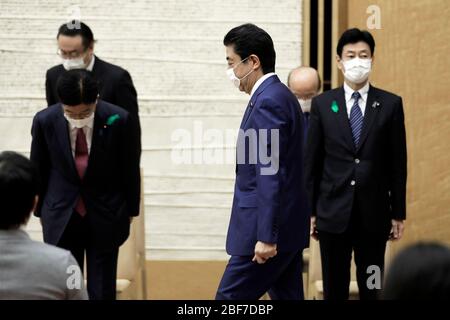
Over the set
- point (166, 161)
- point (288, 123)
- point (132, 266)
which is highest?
point (288, 123)

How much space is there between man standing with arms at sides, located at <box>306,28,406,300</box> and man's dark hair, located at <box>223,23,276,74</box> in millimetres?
789

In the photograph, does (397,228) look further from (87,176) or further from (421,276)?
(421,276)

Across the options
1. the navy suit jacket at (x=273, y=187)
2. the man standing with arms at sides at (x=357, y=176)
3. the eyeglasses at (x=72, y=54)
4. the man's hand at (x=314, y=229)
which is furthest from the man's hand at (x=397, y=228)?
the eyeglasses at (x=72, y=54)

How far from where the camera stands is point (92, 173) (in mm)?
4645

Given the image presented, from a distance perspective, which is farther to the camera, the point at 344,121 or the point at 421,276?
the point at 344,121

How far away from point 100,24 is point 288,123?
2799mm

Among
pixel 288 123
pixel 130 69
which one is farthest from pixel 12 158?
pixel 130 69

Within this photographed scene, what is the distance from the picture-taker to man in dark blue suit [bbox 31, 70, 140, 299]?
4613 millimetres

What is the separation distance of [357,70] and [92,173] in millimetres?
1298

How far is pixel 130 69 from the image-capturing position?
20.9ft

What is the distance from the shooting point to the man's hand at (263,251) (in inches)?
151

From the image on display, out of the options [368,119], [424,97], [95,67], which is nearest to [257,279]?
[368,119]

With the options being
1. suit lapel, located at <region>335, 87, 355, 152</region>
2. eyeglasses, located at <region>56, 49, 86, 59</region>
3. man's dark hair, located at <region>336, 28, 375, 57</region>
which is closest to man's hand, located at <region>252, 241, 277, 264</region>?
suit lapel, located at <region>335, 87, 355, 152</region>
